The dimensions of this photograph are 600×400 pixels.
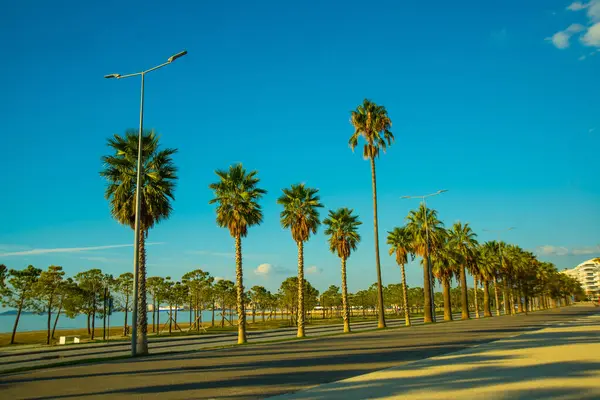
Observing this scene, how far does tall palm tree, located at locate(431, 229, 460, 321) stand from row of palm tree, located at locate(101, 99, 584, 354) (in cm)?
14

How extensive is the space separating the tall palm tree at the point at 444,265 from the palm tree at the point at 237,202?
30.8 metres

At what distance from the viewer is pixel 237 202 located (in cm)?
3506

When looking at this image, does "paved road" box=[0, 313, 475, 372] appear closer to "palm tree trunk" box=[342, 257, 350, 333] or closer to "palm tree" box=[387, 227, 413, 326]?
"palm tree trunk" box=[342, 257, 350, 333]

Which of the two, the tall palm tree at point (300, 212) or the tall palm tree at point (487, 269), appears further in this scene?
the tall palm tree at point (487, 269)

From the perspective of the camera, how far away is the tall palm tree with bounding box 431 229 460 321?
58906 millimetres

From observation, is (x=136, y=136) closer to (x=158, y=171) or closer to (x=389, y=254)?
(x=158, y=171)

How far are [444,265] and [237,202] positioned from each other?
1374 inches

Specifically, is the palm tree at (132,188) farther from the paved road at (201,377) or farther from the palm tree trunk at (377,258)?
the palm tree trunk at (377,258)

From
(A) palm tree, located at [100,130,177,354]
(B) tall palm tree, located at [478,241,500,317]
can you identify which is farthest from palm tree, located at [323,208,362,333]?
(B) tall palm tree, located at [478,241,500,317]

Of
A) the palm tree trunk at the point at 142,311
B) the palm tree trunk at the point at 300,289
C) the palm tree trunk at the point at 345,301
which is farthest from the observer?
the palm tree trunk at the point at 345,301

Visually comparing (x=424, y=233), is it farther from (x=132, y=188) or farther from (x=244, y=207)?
(x=132, y=188)

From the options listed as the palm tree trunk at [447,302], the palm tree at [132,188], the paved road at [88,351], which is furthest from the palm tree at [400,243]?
the palm tree at [132,188]

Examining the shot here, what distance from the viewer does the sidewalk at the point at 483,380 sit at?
31.6 ft

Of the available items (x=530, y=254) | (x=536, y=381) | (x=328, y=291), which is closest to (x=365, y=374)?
(x=536, y=381)
